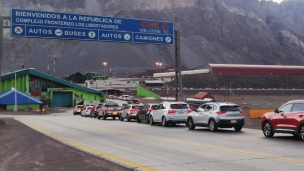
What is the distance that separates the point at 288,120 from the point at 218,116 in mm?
5804

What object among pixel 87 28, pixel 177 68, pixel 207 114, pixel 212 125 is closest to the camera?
pixel 212 125

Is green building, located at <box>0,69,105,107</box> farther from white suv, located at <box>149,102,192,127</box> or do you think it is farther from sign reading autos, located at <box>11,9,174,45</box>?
white suv, located at <box>149,102,192,127</box>

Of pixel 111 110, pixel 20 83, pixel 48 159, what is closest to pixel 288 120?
pixel 48 159

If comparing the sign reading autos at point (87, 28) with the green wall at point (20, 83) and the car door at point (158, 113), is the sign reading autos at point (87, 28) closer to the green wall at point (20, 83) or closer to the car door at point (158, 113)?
the car door at point (158, 113)

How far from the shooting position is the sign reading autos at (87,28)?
30953 mm

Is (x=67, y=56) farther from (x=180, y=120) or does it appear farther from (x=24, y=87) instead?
(x=180, y=120)

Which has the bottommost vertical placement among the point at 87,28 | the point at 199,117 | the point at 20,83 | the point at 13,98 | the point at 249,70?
the point at 199,117

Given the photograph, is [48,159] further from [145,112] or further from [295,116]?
[145,112]

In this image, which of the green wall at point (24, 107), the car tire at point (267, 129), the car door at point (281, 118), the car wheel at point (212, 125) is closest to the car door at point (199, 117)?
the car wheel at point (212, 125)

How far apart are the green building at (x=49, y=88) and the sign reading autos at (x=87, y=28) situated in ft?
189

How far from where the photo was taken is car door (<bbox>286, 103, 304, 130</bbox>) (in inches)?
652

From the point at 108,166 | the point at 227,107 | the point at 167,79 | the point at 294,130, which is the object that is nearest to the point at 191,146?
the point at 294,130

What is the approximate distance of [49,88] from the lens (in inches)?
3733

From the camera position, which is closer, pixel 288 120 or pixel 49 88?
pixel 288 120
